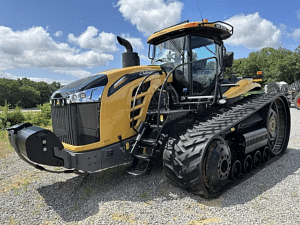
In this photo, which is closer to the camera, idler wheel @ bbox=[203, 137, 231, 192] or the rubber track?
the rubber track

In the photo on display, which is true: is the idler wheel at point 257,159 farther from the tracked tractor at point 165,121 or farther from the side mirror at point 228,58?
the side mirror at point 228,58

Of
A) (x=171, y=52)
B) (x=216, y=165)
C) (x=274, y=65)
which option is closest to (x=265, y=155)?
(x=216, y=165)

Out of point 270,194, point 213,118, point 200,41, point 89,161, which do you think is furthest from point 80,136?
point 270,194

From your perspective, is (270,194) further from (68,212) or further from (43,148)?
(43,148)

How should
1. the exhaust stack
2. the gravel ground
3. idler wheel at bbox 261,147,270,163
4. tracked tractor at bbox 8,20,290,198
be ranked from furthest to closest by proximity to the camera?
idler wheel at bbox 261,147,270,163 < the exhaust stack < tracked tractor at bbox 8,20,290,198 < the gravel ground

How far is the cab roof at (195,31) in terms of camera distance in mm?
4393

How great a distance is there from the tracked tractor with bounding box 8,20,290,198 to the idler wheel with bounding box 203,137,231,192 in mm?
15

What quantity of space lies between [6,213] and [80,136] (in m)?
1.57

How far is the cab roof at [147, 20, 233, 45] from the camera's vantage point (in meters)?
4.39

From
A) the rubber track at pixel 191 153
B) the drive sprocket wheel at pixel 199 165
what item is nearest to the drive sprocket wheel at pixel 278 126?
the rubber track at pixel 191 153

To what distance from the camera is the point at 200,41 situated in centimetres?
468

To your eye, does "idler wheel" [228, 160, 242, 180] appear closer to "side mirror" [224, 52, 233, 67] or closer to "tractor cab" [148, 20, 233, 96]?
"tractor cab" [148, 20, 233, 96]

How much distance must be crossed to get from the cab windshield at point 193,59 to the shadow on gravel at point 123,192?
1.92m

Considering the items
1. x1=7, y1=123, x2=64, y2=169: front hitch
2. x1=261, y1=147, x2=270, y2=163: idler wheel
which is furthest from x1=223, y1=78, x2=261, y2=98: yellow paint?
x1=7, y1=123, x2=64, y2=169: front hitch
